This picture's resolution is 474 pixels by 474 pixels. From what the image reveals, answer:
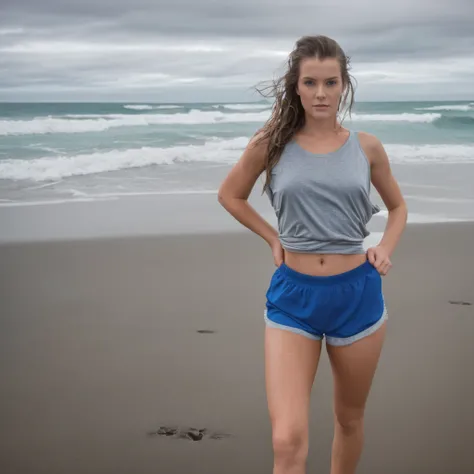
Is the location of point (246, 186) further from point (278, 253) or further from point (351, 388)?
point (351, 388)

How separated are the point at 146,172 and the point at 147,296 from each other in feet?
29.1

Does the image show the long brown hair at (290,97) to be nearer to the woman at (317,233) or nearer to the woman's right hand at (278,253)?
the woman at (317,233)

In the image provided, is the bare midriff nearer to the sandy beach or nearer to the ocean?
the sandy beach

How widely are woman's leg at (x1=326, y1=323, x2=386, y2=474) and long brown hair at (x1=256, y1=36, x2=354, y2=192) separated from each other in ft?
2.15

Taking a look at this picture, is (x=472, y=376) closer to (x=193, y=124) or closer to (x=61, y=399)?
(x=61, y=399)

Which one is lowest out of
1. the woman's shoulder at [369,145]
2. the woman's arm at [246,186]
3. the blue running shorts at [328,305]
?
the blue running shorts at [328,305]

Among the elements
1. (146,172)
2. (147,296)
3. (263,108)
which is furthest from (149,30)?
(147,296)

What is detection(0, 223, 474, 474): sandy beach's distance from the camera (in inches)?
147

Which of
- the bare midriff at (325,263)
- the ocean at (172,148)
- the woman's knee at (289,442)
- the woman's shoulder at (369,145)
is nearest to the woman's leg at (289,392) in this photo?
the woman's knee at (289,442)

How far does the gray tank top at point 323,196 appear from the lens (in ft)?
8.14

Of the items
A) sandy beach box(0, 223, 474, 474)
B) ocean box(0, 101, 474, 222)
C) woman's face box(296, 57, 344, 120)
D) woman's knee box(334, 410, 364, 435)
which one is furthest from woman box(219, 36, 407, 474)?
ocean box(0, 101, 474, 222)

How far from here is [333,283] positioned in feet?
8.28

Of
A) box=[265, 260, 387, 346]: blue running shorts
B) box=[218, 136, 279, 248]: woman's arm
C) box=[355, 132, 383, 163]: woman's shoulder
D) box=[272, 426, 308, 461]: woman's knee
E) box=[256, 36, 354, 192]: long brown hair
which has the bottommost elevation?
box=[272, 426, 308, 461]: woman's knee

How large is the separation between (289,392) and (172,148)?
16707 millimetres
